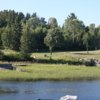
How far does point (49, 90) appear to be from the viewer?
8012cm

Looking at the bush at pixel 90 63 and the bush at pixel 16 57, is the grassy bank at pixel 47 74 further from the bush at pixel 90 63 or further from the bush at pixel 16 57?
the bush at pixel 16 57

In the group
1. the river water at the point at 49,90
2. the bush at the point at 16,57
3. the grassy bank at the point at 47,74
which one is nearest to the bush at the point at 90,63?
the bush at the point at 16,57

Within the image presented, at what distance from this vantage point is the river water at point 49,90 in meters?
71.2

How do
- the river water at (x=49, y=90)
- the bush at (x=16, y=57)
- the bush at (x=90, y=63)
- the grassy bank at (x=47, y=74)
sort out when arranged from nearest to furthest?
the river water at (x=49, y=90)
the grassy bank at (x=47, y=74)
the bush at (x=16, y=57)
the bush at (x=90, y=63)

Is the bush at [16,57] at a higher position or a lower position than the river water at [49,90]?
higher

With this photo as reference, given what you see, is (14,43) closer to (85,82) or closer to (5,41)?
(5,41)

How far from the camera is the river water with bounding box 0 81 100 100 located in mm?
71250

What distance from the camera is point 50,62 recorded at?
451 ft

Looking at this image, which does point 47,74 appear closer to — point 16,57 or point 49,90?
point 49,90

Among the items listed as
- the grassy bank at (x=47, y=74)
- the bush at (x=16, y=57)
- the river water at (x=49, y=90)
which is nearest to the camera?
the river water at (x=49, y=90)

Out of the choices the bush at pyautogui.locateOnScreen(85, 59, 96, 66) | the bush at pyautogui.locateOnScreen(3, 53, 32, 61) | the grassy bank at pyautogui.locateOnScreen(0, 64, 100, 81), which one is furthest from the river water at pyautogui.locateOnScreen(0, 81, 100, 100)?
the bush at pyautogui.locateOnScreen(3, 53, 32, 61)

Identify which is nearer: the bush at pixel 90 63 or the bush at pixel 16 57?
the bush at pixel 16 57

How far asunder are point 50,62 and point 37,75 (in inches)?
1477

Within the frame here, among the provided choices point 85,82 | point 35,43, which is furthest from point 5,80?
point 35,43
